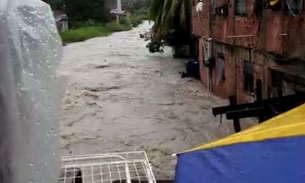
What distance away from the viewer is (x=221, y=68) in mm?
13203

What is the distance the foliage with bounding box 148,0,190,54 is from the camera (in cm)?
1989

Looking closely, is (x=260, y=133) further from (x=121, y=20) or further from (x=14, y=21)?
(x=121, y=20)

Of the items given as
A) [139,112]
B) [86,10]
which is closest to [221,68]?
[139,112]

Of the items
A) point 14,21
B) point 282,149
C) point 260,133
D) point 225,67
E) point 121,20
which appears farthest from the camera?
point 121,20

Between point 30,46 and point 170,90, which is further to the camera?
point 170,90

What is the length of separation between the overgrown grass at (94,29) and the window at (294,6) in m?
26.8

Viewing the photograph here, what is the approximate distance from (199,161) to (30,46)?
1968mm

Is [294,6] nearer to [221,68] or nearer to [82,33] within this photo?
[221,68]

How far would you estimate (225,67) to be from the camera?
12883 mm

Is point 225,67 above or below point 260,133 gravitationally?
below

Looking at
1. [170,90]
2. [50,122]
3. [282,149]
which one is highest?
[50,122]

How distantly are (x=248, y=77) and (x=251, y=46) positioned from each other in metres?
0.93

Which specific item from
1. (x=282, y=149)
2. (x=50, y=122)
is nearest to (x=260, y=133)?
(x=282, y=149)

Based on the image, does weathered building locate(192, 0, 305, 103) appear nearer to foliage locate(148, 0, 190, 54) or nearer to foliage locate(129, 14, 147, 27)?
foliage locate(148, 0, 190, 54)
